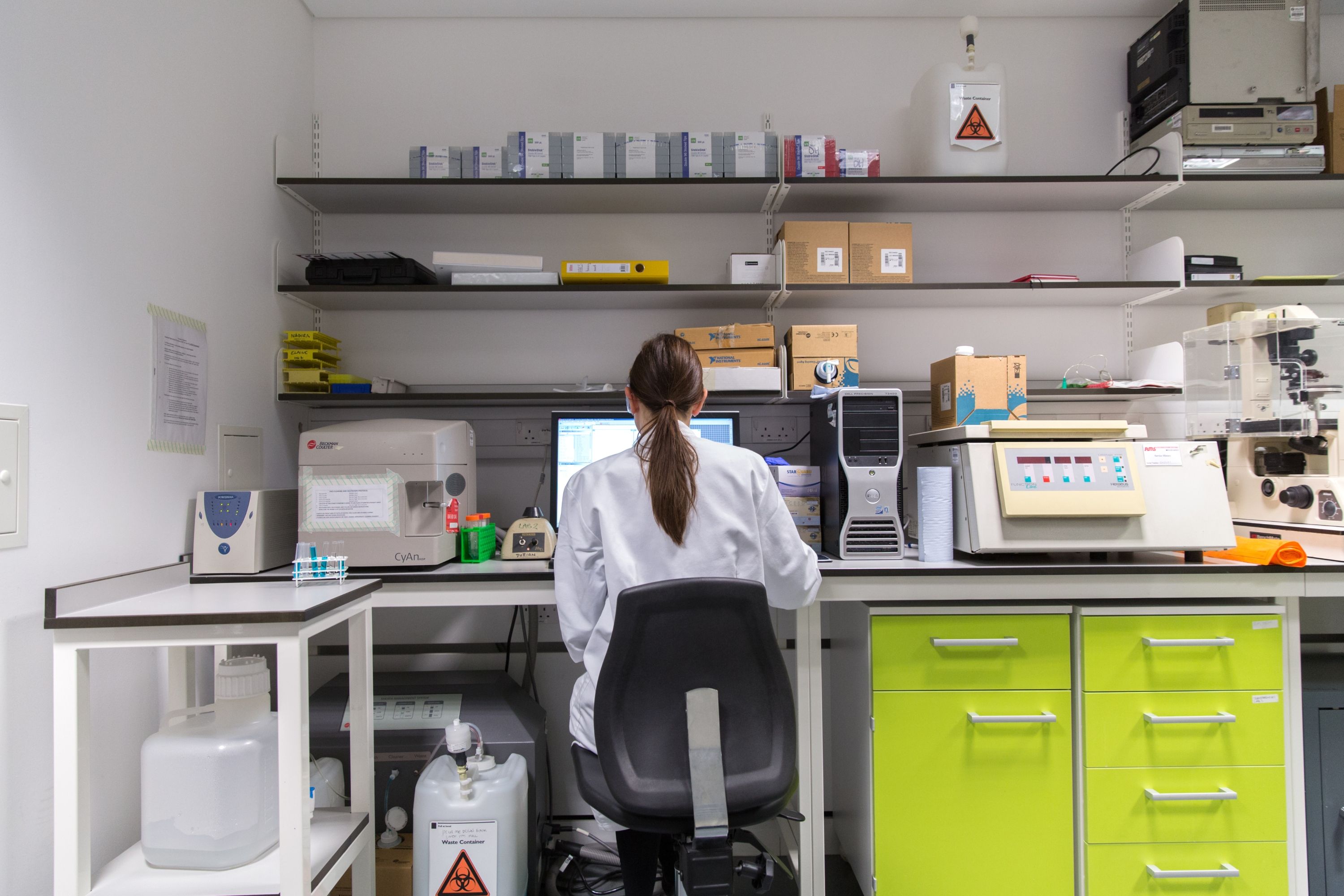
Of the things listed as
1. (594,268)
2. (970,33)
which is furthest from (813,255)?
(970,33)

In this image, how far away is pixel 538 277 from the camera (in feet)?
6.84

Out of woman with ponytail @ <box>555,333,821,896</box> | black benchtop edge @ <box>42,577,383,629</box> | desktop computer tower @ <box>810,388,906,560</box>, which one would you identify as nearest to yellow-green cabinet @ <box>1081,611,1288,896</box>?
desktop computer tower @ <box>810,388,906,560</box>

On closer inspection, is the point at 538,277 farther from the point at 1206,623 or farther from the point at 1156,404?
the point at 1156,404

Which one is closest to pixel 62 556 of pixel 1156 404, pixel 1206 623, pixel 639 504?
pixel 639 504

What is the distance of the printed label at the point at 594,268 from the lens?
2.06 meters

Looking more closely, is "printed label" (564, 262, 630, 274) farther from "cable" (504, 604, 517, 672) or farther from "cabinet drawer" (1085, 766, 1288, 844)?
"cabinet drawer" (1085, 766, 1288, 844)

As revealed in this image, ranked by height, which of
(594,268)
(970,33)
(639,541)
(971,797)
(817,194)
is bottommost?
(971,797)

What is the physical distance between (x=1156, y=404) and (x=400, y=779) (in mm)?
2707

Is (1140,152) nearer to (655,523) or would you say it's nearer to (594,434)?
(594,434)

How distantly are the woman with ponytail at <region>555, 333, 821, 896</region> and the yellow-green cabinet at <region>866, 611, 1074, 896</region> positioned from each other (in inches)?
20.0

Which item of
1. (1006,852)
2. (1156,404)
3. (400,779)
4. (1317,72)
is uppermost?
(1317,72)

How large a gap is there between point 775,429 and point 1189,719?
134cm

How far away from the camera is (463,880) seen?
1555mm

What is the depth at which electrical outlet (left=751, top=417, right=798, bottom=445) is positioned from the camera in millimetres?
2326
